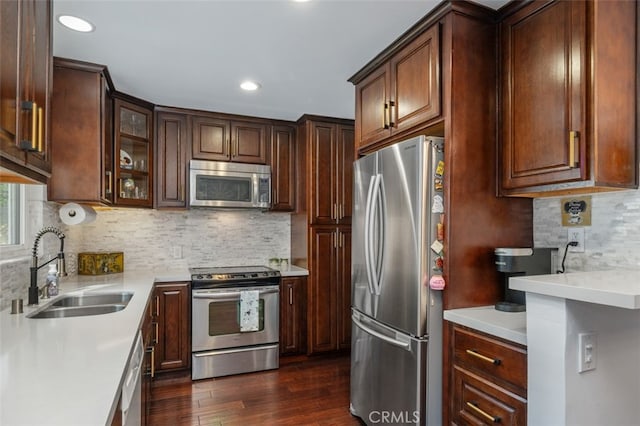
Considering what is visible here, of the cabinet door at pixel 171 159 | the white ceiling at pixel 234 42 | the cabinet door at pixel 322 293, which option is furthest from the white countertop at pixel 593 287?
the cabinet door at pixel 171 159

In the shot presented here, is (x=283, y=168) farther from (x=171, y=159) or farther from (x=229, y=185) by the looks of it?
(x=171, y=159)

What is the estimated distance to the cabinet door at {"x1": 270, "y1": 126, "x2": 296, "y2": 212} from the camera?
3713 millimetres

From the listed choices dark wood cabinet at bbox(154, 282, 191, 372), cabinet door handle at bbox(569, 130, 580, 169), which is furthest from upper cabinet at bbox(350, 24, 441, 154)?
dark wood cabinet at bbox(154, 282, 191, 372)

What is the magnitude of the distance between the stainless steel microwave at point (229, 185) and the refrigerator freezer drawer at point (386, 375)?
5.41ft

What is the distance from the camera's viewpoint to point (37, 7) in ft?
4.01

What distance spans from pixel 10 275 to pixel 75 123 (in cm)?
107

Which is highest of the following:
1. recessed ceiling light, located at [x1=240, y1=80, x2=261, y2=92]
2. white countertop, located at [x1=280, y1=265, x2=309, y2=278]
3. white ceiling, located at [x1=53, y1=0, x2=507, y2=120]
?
white ceiling, located at [x1=53, y1=0, x2=507, y2=120]

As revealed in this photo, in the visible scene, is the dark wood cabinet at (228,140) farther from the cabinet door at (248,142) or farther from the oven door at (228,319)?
the oven door at (228,319)

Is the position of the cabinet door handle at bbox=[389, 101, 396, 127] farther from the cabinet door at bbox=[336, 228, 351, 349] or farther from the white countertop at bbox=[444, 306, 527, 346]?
the cabinet door at bbox=[336, 228, 351, 349]

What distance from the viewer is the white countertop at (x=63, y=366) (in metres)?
0.87

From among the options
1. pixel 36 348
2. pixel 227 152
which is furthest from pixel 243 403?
pixel 227 152

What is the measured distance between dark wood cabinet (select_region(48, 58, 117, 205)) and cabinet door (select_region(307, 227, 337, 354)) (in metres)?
1.86

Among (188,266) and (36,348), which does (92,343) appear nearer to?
(36,348)

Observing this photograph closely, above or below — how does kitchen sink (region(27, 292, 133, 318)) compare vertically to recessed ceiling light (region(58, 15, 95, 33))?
below
